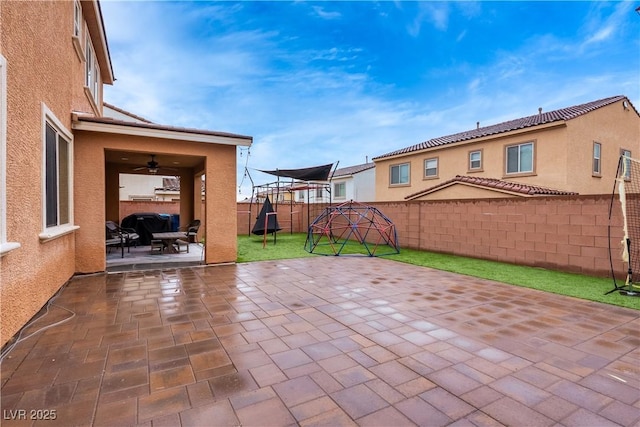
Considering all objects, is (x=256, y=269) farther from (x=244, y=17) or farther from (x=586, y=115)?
(x=586, y=115)

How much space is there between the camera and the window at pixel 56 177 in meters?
4.59

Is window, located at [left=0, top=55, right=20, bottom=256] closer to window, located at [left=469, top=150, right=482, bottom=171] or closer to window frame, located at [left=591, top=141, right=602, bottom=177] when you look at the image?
window, located at [left=469, top=150, right=482, bottom=171]

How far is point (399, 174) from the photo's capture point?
18094 mm

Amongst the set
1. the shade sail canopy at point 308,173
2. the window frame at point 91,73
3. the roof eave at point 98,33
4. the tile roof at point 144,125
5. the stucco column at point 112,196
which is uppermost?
the roof eave at point 98,33

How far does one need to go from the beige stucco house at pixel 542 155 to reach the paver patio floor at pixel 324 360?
24.4 ft

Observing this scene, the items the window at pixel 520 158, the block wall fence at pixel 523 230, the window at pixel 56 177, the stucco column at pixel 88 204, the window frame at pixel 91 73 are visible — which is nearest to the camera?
the window at pixel 56 177

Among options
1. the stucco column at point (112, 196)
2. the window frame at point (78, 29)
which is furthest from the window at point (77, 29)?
the stucco column at point (112, 196)

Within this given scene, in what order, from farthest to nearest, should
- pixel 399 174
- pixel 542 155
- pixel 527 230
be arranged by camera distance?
pixel 399 174 < pixel 542 155 < pixel 527 230

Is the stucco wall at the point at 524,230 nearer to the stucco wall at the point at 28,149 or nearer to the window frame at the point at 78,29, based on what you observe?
the stucco wall at the point at 28,149

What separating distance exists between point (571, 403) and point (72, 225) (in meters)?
7.74

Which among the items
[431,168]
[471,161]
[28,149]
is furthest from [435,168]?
[28,149]

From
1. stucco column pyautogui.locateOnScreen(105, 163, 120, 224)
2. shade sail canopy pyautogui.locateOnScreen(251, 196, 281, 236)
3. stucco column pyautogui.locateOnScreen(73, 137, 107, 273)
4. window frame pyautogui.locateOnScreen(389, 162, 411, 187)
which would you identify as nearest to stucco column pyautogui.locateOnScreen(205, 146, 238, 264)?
stucco column pyautogui.locateOnScreen(73, 137, 107, 273)

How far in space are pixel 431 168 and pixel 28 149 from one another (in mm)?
15712

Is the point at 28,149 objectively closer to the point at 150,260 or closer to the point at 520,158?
the point at 150,260
